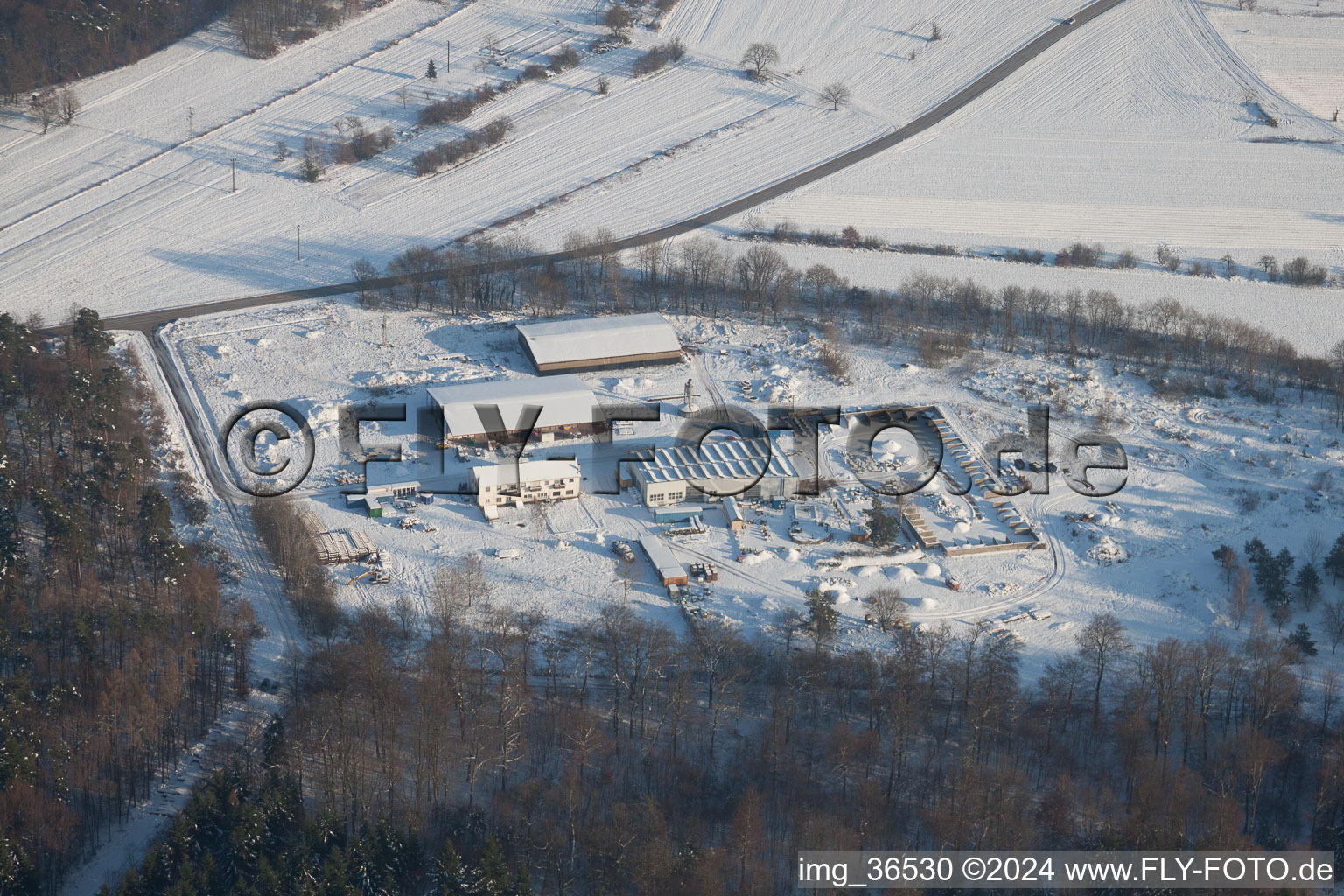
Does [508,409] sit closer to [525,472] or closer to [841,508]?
[525,472]

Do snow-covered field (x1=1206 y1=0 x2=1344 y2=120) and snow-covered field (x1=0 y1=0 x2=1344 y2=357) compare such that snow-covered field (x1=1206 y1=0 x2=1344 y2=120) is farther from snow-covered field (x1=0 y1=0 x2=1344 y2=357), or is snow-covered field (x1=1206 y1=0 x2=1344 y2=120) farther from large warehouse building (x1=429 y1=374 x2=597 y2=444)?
large warehouse building (x1=429 y1=374 x2=597 y2=444)

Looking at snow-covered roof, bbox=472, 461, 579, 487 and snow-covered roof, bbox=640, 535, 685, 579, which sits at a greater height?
snow-covered roof, bbox=472, 461, 579, 487

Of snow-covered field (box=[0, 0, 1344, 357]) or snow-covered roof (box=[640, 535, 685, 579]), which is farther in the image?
snow-covered field (box=[0, 0, 1344, 357])

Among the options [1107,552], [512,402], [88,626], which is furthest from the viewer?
[512,402]

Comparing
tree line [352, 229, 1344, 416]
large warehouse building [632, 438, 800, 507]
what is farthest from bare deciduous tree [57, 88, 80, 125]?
large warehouse building [632, 438, 800, 507]

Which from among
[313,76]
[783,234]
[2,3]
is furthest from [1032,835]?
[2,3]

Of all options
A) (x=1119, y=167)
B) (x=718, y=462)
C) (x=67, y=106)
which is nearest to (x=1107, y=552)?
(x=718, y=462)
